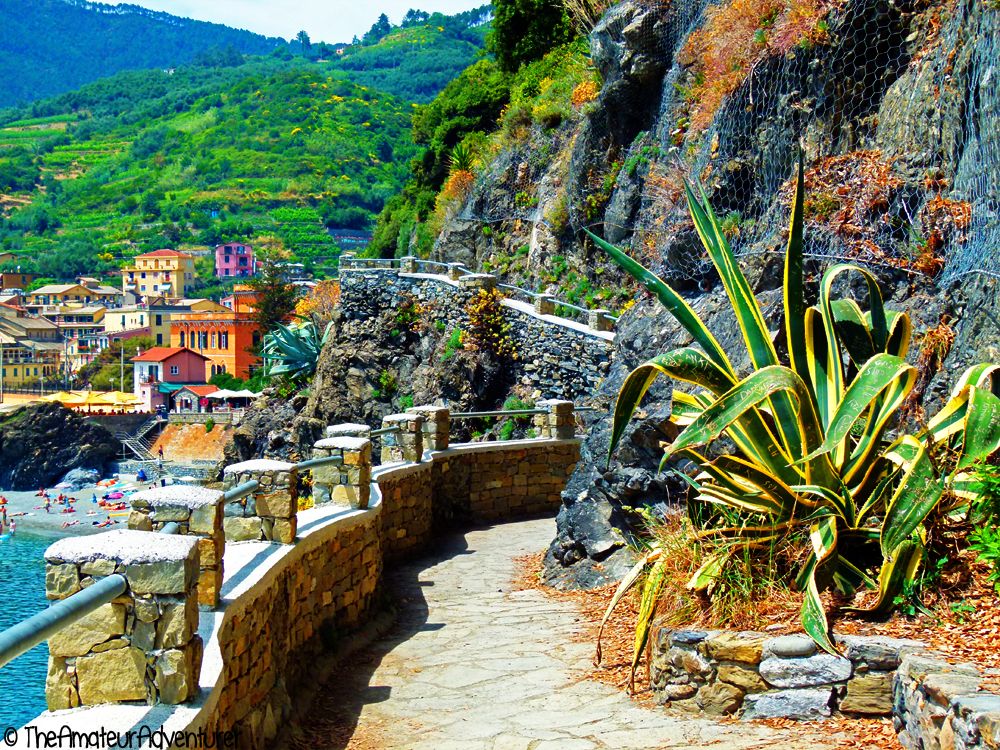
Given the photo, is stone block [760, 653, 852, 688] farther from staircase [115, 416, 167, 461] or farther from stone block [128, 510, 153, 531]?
staircase [115, 416, 167, 461]

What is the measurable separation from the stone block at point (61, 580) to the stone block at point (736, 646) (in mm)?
3972

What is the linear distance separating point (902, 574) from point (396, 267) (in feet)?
104

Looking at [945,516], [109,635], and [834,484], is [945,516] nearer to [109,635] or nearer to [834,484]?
[834,484]

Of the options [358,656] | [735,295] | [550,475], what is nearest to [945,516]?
[735,295]

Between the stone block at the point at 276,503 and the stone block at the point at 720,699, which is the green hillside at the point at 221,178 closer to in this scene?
the stone block at the point at 276,503

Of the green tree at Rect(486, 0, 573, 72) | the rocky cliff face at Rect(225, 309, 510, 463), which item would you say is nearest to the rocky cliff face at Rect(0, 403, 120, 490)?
the rocky cliff face at Rect(225, 309, 510, 463)

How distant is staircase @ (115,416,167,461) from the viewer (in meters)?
73.6

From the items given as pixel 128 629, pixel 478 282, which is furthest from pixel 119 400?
pixel 128 629

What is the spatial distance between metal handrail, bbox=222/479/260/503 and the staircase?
68.1 m

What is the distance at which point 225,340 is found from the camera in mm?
97000

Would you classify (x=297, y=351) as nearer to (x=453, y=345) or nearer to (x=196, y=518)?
(x=453, y=345)

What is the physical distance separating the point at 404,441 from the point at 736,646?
23.3 feet

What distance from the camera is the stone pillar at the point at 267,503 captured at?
7.98m

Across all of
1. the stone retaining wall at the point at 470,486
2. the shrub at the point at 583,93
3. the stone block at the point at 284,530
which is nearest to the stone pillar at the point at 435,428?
the stone retaining wall at the point at 470,486
